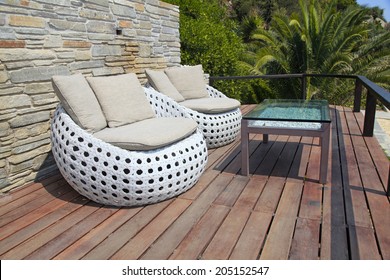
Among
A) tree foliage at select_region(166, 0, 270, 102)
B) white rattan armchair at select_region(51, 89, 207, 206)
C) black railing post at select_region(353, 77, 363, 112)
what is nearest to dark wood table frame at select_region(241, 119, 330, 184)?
white rattan armchair at select_region(51, 89, 207, 206)

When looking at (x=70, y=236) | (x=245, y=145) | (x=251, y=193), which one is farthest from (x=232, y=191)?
(x=70, y=236)

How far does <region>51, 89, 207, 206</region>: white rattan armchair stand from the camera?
7.36ft

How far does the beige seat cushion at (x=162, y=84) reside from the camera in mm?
3834

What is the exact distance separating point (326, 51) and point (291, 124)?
716 cm

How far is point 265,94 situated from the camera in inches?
420

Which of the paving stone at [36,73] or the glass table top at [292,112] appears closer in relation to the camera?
the paving stone at [36,73]

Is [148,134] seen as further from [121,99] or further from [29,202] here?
[29,202]

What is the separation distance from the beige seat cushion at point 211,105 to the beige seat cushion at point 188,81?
0.59 ft

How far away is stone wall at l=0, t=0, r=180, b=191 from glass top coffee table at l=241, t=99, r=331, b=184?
1.75 m

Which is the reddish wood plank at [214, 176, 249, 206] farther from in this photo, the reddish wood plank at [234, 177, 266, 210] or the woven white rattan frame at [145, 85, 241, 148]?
the woven white rattan frame at [145, 85, 241, 148]

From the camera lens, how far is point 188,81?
4281mm

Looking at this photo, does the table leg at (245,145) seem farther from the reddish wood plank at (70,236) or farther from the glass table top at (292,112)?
the reddish wood plank at (70,236)

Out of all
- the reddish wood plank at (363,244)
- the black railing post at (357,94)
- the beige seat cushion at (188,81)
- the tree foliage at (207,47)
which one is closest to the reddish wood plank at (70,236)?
the reddish wood plank at (363,244)
